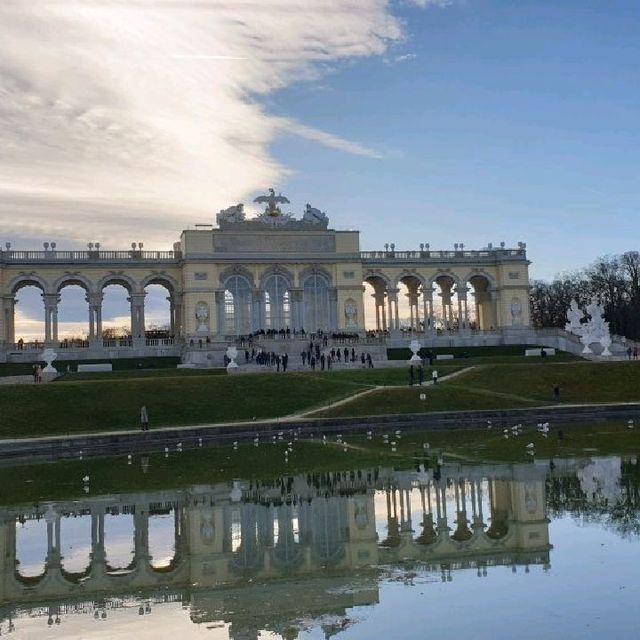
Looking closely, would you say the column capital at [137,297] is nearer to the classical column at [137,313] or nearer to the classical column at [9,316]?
the classical column at [137,313]

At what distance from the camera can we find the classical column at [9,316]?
71.6m

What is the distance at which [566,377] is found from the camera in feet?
163

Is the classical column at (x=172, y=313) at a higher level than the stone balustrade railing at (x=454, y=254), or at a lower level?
lower

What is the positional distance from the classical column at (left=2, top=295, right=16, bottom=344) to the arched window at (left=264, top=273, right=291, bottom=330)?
20818 millimetres

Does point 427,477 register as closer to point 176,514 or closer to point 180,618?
point 176,514

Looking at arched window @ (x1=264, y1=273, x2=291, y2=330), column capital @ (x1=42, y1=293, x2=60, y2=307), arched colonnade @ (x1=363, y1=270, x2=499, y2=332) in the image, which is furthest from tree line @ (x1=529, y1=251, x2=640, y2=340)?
column capital @ (x1=42, y1=293, x2=60, y2=307)

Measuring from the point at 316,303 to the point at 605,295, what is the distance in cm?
4099

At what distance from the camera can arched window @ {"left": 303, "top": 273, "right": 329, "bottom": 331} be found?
249ft

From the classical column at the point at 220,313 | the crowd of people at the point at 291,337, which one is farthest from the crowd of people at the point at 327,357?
the classical column at the point at 220,313

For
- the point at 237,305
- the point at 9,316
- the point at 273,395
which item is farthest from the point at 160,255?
the point at 273,395

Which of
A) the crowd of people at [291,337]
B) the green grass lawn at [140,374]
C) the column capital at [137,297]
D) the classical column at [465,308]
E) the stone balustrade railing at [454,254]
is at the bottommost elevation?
the green grass lawn at [140,374]

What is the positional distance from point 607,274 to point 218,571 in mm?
95431

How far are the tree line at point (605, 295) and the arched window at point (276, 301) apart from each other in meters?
38.7

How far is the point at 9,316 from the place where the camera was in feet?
237
